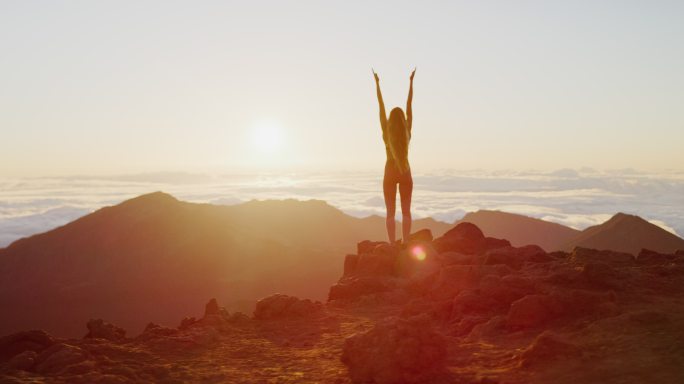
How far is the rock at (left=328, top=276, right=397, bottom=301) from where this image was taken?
40.9 feet

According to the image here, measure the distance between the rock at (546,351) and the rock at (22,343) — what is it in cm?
666

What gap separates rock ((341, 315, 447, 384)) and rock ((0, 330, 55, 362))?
450 centimetres

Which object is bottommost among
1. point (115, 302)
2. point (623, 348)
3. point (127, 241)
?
point (115, 302)

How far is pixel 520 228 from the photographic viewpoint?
94250mm

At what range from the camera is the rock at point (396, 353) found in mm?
6531

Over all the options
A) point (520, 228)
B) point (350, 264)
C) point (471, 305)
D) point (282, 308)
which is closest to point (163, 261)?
point (520, 228)

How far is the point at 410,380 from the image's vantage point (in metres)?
6.45

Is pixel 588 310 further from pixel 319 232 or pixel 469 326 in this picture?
pixel 319 232

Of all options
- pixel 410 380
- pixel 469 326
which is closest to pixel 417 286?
pixel 469 326

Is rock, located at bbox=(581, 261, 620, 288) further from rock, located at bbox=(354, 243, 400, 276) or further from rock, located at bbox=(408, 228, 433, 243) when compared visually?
rock, located at bbox=(408, 228, 433, 243)

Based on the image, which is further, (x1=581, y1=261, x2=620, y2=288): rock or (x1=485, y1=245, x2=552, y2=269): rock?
(x1=485, y1=245, x2=552, y2=269): rock

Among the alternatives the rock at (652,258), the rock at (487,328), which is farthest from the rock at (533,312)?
the rock at (652,258)

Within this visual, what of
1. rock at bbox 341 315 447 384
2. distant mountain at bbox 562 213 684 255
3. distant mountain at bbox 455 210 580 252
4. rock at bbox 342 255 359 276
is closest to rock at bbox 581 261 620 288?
rock at bbox 341 315 447 384

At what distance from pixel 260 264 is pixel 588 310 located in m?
60.2
